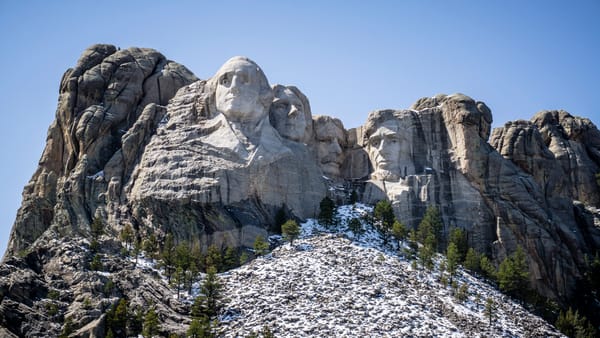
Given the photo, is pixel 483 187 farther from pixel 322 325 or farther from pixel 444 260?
pixel 322 325

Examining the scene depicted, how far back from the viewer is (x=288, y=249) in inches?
4348

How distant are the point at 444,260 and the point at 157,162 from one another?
29407 millimetres

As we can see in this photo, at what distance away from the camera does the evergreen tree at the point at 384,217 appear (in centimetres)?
11653

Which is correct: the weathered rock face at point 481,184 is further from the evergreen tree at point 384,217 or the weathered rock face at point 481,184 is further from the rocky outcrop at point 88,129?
the rocky outcrop at point 88,129

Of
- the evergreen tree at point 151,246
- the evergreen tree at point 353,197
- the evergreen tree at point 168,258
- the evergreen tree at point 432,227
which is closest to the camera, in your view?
the evergreen tree at point 168,258

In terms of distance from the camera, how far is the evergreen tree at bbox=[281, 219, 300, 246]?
11100 centimetres

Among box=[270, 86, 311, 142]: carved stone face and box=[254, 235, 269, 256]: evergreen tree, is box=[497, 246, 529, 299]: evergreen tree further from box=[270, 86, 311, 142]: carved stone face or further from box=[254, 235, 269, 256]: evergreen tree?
box=[270, 86, 311, 142]: carved stone face

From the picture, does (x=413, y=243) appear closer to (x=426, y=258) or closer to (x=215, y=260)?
Result: (x=426, y=258)

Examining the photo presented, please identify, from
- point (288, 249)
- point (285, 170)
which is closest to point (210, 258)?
point (288, 249)

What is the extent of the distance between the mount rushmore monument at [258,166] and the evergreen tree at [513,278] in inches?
210

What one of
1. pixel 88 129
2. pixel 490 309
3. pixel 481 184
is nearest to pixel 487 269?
pixel 490 309

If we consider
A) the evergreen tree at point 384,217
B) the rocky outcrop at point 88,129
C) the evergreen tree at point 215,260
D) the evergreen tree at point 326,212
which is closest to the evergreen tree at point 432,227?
the evergreen tree at point 384,217

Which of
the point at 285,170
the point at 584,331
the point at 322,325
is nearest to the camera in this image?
the point at 322,325

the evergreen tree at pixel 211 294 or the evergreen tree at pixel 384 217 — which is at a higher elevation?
the evergreen tree at pixel 384 217
